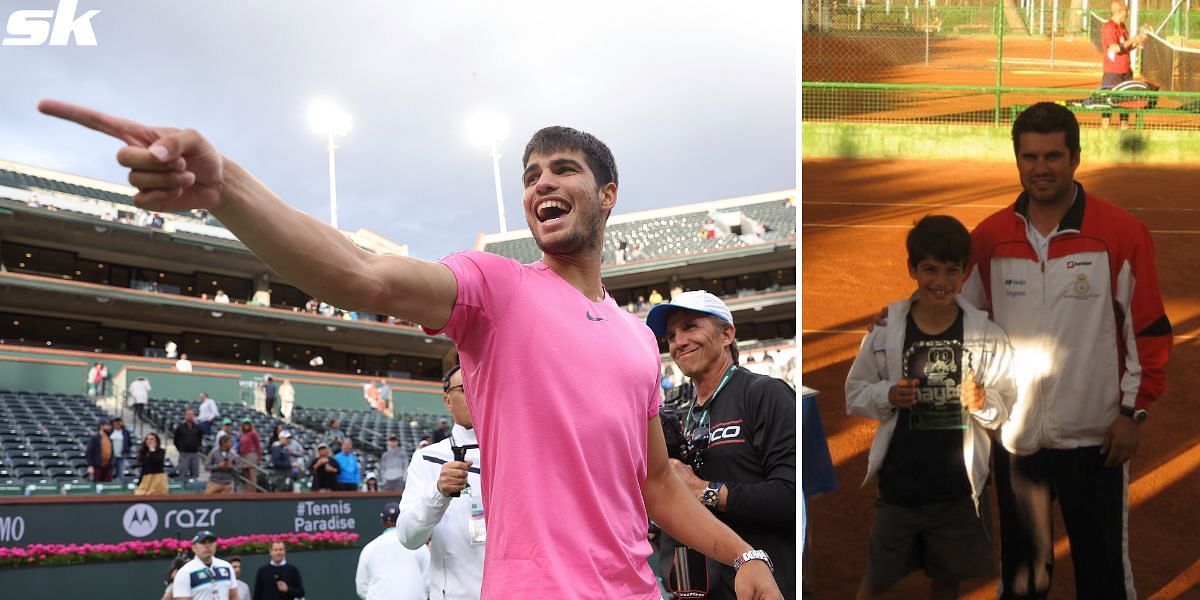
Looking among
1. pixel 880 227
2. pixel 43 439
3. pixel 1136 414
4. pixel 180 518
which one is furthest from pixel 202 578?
pixel 43 439

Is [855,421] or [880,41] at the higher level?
[880,41]

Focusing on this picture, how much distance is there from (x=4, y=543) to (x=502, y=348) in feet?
40.2

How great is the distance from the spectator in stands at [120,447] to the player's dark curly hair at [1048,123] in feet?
51.3

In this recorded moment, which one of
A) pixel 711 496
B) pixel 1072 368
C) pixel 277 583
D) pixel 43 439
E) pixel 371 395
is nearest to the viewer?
pixel 711 496

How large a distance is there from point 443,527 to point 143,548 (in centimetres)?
968

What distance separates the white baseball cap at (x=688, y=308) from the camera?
428cm

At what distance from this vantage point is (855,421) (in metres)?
7.00

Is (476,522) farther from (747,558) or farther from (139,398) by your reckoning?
(139,398)

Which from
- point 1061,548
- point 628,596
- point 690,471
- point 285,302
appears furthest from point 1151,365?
point 285,302

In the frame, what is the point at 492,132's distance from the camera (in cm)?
4959

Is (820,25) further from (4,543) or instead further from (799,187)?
(4,543)

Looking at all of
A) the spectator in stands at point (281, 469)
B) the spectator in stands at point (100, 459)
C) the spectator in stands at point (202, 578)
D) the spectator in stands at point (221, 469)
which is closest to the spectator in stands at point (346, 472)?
the spectator in stands at point (281, 469)

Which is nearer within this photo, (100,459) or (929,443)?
(929,443)

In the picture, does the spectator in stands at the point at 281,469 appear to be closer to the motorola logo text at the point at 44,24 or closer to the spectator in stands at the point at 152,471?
the spectator in stands at the point at 152,471
